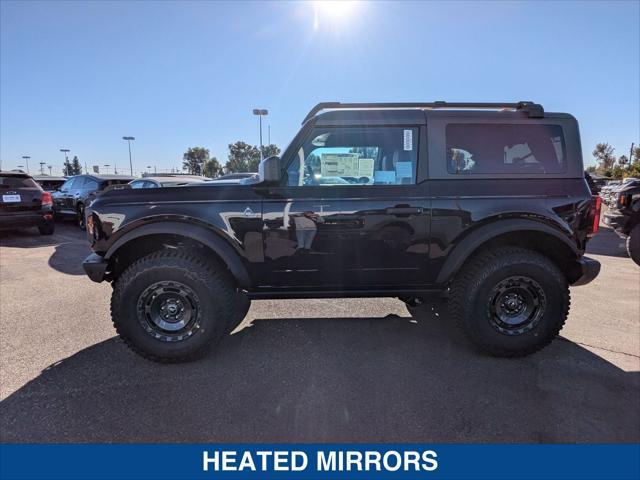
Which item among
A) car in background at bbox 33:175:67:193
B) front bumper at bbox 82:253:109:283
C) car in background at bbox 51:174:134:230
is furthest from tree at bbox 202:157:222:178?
front bumper at bbox 82:253:109:283

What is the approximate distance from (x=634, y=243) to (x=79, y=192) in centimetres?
1349

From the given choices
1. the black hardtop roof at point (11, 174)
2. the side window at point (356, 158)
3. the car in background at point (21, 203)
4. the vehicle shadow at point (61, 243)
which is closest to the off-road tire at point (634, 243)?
the side window at point (356, 158)

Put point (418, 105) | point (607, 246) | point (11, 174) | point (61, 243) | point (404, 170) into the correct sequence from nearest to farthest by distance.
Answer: point (404, 170)
point (418, 105)
point (607, 246)
point (11, 174)
point (61, 243)

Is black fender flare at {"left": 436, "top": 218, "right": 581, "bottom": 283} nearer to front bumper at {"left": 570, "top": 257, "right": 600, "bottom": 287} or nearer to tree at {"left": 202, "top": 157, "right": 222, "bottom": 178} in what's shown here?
front bumper at {"left": 570, "top": 257, "right": 600, "bottom": 287}

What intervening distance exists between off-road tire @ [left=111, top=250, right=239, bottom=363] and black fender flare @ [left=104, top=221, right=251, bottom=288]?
0.61 feet

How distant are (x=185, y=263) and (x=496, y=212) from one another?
8.61 feet

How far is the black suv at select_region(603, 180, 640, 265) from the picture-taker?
6.13 meters

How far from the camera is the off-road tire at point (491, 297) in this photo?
3.02m

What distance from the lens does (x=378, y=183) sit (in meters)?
3.06

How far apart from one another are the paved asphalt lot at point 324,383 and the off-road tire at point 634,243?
264cm

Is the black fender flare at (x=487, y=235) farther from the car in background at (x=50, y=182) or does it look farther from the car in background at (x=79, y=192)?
the car in background at (x=50, y=182)

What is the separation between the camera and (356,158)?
124 inches

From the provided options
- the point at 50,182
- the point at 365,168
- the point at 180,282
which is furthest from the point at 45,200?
the point at 365,168

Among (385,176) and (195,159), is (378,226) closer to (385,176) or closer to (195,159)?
(385,176)
